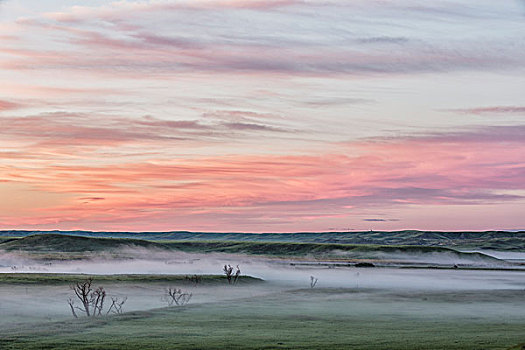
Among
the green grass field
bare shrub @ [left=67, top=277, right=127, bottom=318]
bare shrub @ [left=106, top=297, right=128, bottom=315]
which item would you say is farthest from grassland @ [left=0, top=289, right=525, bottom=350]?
bare shrub @ [left=106, top=297, right=128, bottom=315]

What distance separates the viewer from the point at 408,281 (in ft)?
276

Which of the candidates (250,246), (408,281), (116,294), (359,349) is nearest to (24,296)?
(116,294)

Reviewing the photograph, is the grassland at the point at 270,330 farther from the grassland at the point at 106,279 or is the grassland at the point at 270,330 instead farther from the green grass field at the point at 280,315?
the grassland at the point at 106,279

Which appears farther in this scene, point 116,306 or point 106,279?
point 106,279

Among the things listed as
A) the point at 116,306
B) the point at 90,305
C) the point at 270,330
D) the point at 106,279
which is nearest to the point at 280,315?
the point at 270,330

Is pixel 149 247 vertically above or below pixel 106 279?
above

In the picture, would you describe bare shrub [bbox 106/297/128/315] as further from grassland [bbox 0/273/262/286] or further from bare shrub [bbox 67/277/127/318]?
grassland [bbox 0/273/262/286]

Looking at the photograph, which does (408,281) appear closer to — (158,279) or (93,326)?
(158,279)

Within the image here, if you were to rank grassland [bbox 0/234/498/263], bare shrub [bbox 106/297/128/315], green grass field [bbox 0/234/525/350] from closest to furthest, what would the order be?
1. green grass field [bbox 0/234/525/350]
2. bare shrub [bbox 106/297/128/315]
3. grassland [bbox 0/234/498/263]

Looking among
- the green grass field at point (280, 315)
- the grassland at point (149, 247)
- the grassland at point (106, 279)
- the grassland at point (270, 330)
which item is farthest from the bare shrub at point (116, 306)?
the grassland at point (149, 247)

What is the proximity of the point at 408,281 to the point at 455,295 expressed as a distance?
2025cm

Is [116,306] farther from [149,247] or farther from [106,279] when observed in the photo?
[149,247]

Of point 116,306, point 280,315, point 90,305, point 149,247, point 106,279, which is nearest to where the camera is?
point 280,315

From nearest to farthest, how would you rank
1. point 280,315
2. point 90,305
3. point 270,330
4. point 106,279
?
point 270,330, point 280,315, point 90,305, point 106,279
